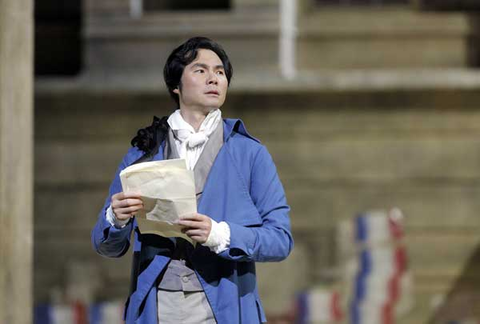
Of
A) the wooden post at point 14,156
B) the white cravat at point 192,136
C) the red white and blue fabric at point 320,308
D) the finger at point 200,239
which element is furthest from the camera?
the red white and blue fabric at point 320,308

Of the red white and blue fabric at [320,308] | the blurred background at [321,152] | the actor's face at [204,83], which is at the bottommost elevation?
the red white and blue fabric at [320,308]

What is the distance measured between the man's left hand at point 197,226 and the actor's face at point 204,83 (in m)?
0.45

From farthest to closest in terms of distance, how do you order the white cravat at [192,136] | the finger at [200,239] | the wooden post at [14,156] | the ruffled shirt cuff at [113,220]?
the wooden post at [14,156] → the white cravat at [192,136] → the ruffled shirt cuff at [113,220] → the finger at [200,239]

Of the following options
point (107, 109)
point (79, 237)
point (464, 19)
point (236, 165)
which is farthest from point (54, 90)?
point (236, 165)

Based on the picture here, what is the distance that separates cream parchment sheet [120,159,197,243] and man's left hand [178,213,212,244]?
20 mm

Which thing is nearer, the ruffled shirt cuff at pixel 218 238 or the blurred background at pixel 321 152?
the ruffled shirt cuff at pixel 218 238

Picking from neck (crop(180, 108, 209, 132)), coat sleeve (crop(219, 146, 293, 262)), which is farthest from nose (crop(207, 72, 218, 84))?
coat sleeve (crop(219, 146, 293, 262))

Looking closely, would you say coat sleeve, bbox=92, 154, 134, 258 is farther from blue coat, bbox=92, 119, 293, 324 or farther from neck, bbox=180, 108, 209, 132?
neck, bbox=180, 108, 209, 132

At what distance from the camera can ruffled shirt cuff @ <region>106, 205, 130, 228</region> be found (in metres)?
4.11

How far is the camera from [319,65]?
11.6 m

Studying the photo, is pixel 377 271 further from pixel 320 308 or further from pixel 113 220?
pixel 113 220

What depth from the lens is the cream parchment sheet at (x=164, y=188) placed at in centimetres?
400

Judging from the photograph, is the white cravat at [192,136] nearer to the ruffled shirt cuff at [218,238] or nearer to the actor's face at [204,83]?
the actor's face at [204,83]

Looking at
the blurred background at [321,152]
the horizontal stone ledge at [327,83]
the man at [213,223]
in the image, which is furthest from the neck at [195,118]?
the blurred background at [321,152]
